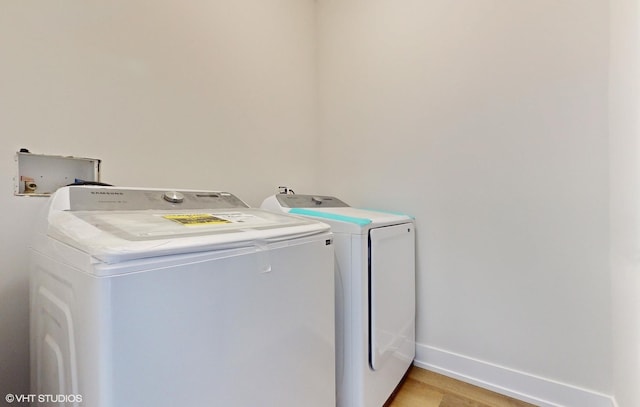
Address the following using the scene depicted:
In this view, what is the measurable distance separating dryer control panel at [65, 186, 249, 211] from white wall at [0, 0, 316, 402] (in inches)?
12.0

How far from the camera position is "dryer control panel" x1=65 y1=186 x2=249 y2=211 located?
873 millimetres

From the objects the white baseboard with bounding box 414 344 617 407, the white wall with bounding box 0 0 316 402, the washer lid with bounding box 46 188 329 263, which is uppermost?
the white wall with bounding box 0 0 316 402

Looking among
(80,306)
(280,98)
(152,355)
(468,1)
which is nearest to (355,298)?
(152,355)

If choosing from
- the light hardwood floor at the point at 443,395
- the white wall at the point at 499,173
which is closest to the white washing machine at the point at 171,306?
the light hardwood floor at the point at 443,395

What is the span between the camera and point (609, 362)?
1.29 meters

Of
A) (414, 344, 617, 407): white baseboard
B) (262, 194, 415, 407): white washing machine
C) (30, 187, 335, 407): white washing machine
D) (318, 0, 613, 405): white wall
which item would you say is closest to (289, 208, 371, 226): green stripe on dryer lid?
(262, 194, 415, 407): white washing machine

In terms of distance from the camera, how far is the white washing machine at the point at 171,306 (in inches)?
20.7

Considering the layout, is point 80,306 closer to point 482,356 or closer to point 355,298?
point 355,298

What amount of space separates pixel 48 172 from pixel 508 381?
2.32 m

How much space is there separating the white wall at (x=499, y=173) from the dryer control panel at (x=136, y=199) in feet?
3.86

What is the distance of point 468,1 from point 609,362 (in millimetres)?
1966

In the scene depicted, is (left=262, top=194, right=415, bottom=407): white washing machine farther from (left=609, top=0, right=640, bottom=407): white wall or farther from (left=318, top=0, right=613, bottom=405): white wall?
(left=609, top=0, right=640, bottom=407): white wall

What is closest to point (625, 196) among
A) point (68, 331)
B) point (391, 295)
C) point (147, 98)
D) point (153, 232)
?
point (391, 295)

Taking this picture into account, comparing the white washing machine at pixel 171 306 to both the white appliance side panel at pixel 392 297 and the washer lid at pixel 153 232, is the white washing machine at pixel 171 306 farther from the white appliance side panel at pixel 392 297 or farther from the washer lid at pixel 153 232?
the white appliance side panel at pixel 392 297
